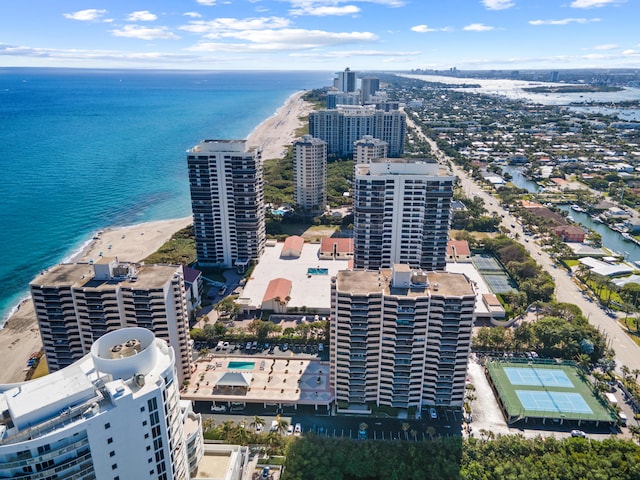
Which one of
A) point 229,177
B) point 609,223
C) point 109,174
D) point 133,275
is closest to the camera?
point 133,275

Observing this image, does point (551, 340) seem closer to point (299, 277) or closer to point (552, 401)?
point (552, 401)

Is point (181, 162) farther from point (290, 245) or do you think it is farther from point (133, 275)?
point (133, 275)

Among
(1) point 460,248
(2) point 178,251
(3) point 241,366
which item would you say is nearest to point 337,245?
(1) point 460,248

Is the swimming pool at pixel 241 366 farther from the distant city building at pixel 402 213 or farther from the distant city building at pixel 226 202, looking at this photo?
the distant city building at pixel 226 202

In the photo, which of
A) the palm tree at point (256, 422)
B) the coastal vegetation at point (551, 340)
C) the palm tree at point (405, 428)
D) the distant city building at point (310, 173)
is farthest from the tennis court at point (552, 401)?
the distant city building at point (310, 173)

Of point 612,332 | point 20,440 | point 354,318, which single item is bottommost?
point 612,332

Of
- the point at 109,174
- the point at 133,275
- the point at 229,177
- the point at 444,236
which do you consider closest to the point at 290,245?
the point at 229,177

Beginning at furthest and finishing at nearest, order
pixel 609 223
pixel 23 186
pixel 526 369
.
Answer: pixel 23 186, pixel 609 223, pixel 526 369

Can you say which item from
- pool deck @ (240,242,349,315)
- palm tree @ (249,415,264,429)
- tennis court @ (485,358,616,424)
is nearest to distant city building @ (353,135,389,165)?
pool deck @ (240,242,349,315)
